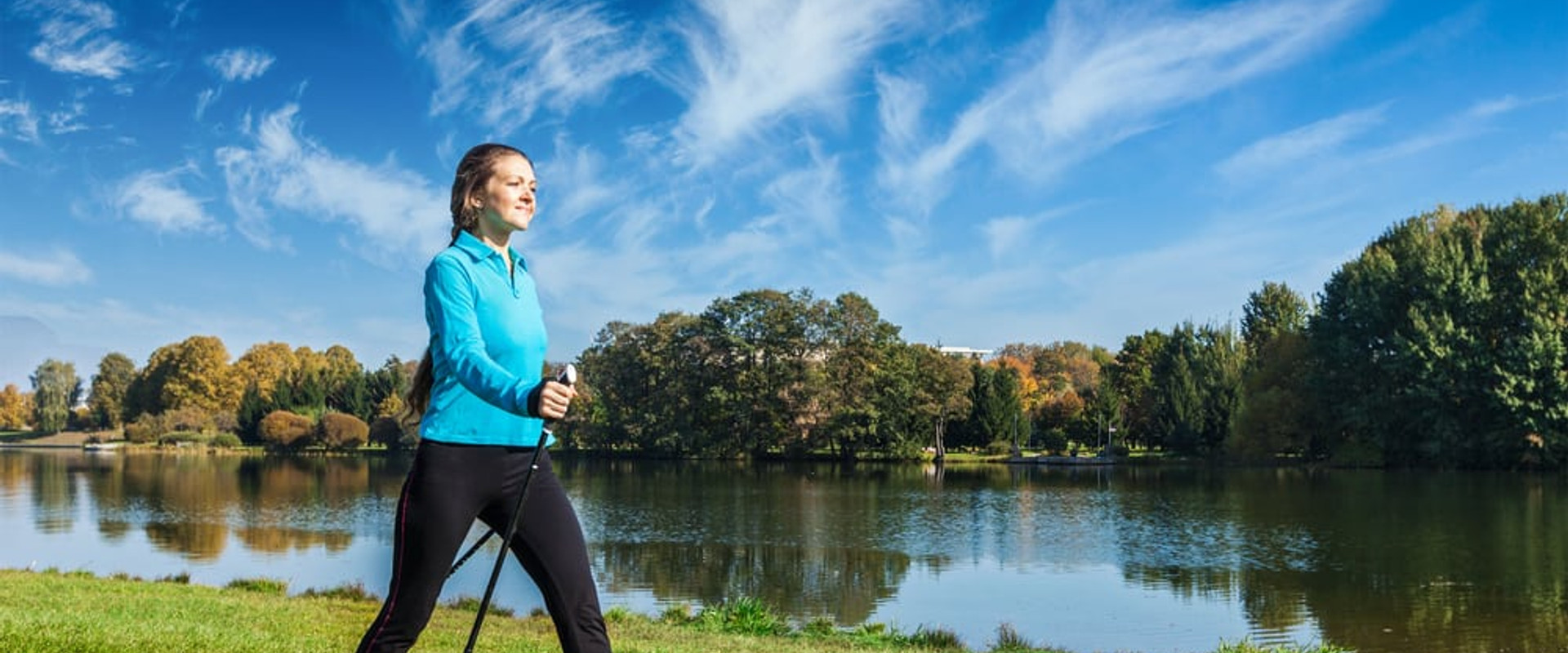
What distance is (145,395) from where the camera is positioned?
312 feet

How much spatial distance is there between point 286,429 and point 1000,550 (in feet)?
223

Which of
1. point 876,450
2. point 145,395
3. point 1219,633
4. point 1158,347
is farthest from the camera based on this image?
point 145,395

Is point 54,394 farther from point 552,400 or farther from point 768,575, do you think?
point 552,400

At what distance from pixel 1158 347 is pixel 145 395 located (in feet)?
267

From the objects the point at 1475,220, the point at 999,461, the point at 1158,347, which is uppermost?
the point at 1475,220

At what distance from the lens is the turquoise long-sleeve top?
10.6 feet

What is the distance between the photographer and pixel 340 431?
80.1 metres

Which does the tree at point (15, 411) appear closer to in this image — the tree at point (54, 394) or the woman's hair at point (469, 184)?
the tree at point (54, 394)

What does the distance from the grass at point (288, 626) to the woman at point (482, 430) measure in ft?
9.17

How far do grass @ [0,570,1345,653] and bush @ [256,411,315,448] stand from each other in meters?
69.3

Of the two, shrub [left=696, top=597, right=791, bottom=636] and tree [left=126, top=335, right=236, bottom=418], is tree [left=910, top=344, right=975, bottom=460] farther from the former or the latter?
tree [left=126, top=335, right=236, bottom=418]

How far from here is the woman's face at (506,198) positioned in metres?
3.46

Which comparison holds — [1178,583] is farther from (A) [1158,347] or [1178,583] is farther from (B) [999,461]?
(A) [1158,347]

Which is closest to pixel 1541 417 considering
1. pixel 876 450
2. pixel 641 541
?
pixel 876 450
